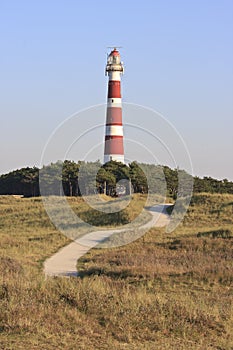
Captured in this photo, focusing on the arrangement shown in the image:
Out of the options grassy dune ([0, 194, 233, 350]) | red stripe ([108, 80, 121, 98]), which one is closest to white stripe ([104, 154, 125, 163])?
red stripe ([108, 80, 121, 98])

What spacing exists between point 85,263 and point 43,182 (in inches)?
2066

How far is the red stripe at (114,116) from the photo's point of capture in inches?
2467

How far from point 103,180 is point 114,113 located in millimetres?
8585

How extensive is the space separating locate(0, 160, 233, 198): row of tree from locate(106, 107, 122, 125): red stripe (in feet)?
16.4

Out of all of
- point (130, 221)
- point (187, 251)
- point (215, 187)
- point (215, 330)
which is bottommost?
point (215, 330)

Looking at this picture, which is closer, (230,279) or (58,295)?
(58,295)

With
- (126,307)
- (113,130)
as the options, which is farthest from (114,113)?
(126,307)

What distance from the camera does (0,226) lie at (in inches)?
1938

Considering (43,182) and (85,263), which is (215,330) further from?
(43,182)

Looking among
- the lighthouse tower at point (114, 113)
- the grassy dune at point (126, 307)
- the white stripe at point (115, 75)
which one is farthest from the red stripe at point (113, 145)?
the grassy dune at point (126, 307)

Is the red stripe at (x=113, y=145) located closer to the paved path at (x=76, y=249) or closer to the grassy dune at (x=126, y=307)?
the paved path at (x=76, y=249)

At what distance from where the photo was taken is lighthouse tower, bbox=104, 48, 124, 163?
205 ft

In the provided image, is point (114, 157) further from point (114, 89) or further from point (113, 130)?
point (114, 89)

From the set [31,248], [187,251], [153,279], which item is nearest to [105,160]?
[31,248]
